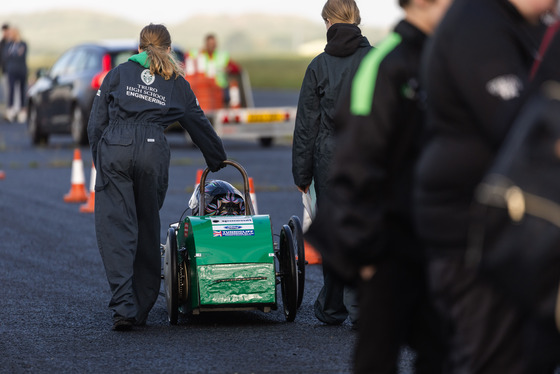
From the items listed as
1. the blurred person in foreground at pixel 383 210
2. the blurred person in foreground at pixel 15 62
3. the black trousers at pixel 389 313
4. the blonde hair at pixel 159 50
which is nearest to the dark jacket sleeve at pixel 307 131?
the blonde hair at pixel 159 50

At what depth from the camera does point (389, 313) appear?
12.4ft

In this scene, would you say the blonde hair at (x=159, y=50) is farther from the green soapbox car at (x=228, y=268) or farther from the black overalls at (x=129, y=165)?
the green soapbox car at (x=228, y=268)

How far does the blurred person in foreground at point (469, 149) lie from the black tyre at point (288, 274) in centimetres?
384

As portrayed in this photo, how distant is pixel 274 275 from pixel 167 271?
0.69 meters

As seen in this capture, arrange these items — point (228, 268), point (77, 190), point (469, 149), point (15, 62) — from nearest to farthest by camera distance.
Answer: point (469, 149) → point (228, 268) → point (77, 190) → point (15, 62)

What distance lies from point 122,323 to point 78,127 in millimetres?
14434

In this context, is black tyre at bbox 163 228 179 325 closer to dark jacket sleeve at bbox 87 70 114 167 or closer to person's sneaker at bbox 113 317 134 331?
person's sneaker at bbox 113 317 134 331

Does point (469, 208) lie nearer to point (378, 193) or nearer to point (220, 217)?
point (378, 193)

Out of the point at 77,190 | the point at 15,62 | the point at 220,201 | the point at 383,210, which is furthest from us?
the point at 15,62

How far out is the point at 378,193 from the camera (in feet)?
12.1

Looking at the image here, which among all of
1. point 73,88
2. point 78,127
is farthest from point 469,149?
point 78,127

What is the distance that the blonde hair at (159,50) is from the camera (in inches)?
290

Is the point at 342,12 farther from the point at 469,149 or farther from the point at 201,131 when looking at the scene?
the point at 469,149

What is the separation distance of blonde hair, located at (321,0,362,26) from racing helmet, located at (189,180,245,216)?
4.47ft
